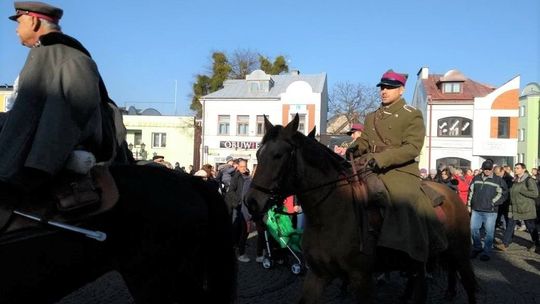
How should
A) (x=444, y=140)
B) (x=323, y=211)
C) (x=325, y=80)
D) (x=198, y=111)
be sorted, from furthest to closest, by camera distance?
(x=198, y=111)
(x=325, y=80)
(x=444, y=140)
(x=323, y=211)

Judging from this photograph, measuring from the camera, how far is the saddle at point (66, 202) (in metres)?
2.67

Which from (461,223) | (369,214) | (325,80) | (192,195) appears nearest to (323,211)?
(369,214)

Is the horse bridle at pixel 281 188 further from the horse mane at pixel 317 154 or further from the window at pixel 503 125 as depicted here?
the window at pixel 503 125

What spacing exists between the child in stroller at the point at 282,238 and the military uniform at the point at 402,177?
3.75 meters

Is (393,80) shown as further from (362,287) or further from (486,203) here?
(486,203)

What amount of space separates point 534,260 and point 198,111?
45.5m

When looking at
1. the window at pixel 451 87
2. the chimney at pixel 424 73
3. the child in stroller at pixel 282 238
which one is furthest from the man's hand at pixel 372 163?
the chimney at pixel 424 73

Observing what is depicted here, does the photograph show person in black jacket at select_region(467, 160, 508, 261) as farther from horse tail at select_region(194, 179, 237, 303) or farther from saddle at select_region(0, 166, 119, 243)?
saddle at select_region(0, 166, 119, 243)

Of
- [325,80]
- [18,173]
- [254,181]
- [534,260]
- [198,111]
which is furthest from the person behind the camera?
[198,111]

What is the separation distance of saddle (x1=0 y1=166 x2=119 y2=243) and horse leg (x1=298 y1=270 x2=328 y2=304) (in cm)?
244

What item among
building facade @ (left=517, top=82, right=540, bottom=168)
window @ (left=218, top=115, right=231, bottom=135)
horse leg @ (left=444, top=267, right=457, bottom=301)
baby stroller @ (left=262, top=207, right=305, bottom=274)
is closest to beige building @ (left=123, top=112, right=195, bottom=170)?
window @ (left=218, top=115, right=231, bottom=135)

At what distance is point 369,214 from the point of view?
509 centimetres

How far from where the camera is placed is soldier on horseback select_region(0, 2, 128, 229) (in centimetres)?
257

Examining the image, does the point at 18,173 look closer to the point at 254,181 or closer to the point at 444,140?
the point at 254,181
